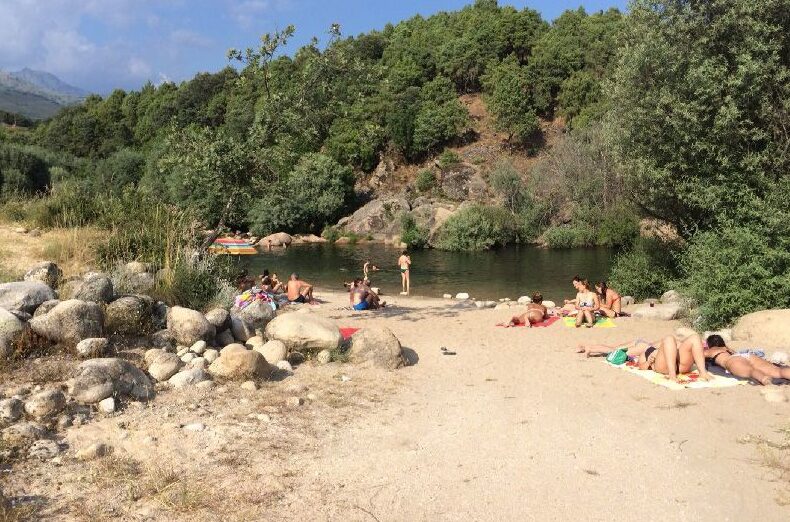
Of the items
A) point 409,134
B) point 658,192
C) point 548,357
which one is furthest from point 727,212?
point 409,134

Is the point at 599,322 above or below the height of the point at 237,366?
below

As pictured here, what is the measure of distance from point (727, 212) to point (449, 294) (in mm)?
10464

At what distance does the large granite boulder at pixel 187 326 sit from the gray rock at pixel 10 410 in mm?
3053

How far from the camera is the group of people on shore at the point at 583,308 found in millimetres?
14156

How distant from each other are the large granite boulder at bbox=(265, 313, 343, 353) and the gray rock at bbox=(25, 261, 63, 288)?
11.8 ft

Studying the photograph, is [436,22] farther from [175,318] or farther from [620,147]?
[175,318]

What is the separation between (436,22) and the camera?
4242 inches

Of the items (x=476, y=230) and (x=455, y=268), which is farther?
(x=476, y=230)

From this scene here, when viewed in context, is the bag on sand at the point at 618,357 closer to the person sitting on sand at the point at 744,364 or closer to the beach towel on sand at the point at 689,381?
the beach towel on sand at the point at 689,381

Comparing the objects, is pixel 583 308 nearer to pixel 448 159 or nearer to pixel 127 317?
pixel 127 317

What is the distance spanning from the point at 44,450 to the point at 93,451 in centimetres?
44

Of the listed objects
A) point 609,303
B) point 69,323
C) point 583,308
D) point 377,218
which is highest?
point 377,218

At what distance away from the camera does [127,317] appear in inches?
359

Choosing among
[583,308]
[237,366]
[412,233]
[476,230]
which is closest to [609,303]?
[583,308]
